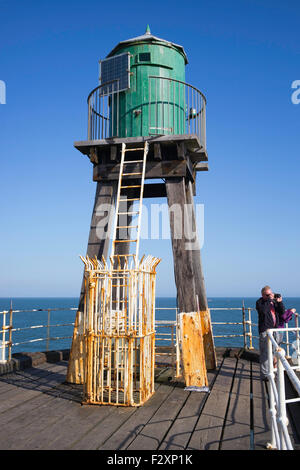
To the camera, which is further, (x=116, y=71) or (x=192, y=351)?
(x=116, y=71)

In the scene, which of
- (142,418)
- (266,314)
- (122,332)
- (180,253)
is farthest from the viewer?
(180,253)

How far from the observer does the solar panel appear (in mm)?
9531

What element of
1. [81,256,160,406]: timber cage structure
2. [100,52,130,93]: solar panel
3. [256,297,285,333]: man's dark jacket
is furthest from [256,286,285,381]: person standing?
[100,52,130,93]: solar panel

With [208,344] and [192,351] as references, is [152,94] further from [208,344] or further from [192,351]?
[208,344]

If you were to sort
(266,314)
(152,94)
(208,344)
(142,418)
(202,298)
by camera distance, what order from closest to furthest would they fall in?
1. (142,418)
2. (266,314)
3. (152,94)
4. (208,344)
5. (202,298)

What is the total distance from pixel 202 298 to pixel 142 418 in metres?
4.58

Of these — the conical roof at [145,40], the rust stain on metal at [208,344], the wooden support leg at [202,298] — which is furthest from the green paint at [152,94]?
the rust stain on metal at [208,344]

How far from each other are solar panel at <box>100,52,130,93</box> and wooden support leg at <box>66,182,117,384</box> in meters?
2.26

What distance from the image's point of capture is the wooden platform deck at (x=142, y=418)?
5.30 metres

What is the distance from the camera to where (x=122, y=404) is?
7121mm

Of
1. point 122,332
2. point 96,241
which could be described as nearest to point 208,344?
point 122,332

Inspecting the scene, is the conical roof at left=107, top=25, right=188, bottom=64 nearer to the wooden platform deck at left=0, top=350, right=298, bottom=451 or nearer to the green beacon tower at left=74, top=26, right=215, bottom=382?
the green beacon tower at left=74, top=26, right=215, bottom=382

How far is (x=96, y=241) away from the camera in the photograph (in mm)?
9727

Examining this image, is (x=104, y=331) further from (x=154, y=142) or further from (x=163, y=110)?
(x=163, y=110)
